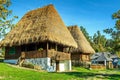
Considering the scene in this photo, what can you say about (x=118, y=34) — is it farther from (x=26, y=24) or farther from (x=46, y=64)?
(x=26, y=24)

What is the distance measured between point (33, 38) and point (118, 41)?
12.4m

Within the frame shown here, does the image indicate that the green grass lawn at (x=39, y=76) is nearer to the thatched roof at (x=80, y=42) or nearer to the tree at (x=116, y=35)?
the tree at (x=116, y=35)

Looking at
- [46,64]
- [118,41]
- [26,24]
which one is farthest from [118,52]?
[26,24]

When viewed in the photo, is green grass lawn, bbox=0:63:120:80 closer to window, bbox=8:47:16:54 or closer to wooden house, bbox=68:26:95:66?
window, bbox=8:47:16:54

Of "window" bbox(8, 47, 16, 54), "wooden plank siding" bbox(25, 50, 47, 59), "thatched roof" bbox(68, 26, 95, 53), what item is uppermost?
"thatched roof" bbox(68, 26, 95, 53)

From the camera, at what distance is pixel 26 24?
38000 millimetres

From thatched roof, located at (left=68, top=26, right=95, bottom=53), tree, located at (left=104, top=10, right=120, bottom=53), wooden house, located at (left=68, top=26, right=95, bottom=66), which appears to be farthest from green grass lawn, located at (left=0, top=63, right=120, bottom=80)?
wooden house, located at (left=68, top=26, right=95, bottom=66)

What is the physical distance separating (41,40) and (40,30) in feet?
7.26

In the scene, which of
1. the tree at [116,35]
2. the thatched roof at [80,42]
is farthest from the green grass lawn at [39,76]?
the thatched roof at [80,42]

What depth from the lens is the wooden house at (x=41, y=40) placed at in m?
33.2

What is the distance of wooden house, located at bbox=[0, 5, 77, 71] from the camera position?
33188mm

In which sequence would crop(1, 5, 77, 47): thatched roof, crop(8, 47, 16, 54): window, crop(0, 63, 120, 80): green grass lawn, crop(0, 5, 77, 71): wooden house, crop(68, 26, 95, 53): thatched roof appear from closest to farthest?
crop(0, 63, 120, 80): green grass lawn, crop(0, 5, 77, 71): wooden house, crop(1, 5, 77, 47): thatched roof, crop(8, 47, 16, 54): window, crop(68, 26, 95, 53): thatched roof

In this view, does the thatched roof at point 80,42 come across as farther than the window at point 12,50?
Yes

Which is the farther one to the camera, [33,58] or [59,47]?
[59,47]
